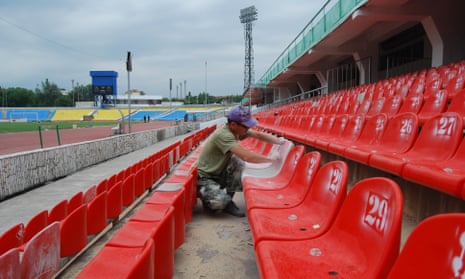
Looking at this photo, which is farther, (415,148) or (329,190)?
(415,148)

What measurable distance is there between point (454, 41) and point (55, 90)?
99.2 metres

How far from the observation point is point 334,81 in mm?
17781

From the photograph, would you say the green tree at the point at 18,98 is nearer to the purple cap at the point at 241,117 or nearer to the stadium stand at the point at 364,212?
the stadium stand at the point at 364,212

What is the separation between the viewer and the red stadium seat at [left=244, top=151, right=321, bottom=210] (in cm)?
212

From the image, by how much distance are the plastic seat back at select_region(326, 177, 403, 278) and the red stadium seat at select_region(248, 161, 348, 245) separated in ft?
0.31

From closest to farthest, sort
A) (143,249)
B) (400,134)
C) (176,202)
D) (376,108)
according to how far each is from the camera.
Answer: (143,249), (176,202), (400,134), (376,108)

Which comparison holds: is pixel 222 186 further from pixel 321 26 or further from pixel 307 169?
pixel 321 26

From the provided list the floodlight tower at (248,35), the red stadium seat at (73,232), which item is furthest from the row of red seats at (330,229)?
the floodlight tower at (248,35)

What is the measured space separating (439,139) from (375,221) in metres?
1.55

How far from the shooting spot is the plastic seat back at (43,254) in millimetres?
1685

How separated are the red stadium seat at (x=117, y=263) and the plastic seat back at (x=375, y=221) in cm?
74

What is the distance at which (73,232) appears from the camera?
89.0 inches

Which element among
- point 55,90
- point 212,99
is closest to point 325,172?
point 212,99

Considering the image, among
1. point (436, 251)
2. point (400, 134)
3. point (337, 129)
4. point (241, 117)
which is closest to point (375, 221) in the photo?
point (436, 251)
